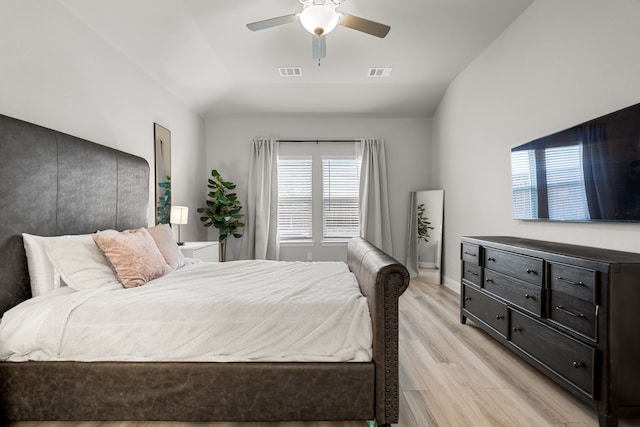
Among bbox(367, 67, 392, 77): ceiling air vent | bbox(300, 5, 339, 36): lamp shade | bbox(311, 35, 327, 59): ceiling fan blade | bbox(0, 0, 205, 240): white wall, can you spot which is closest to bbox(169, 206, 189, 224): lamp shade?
bbox(0, 0, 205, 240): white wall

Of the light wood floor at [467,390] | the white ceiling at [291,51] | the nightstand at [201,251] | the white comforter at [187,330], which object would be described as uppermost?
the white ceiling at [291,51]

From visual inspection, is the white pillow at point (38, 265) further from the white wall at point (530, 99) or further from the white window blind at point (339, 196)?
the white window blind at point (339, 196)

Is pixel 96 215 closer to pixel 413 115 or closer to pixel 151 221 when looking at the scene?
pixel 151 221

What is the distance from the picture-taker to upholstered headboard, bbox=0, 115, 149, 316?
1755 mm

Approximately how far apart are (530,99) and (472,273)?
165 centimetres

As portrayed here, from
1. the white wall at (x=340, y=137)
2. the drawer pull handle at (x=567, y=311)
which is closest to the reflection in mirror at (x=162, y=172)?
the white wall at (x=340, y=137)

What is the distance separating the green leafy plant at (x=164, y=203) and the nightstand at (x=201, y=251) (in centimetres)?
42

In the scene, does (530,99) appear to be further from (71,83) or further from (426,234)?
(71,83)

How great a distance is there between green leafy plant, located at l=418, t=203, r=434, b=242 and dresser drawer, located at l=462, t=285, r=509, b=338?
193cm

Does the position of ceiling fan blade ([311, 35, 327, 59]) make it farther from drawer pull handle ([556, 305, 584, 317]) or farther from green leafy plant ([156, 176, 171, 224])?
drawer pull handle ([556, 305, 584, 317])

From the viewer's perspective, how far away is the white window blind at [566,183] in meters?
2.26

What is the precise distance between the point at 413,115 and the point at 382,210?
5.41ft

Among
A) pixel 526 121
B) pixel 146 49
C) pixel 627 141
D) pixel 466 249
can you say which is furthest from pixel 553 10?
pixel 146 49

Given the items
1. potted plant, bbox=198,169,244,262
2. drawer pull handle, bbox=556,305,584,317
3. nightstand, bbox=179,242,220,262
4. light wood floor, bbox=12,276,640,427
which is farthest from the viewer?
Answer: potted plant, bbox=198,169,244,262
